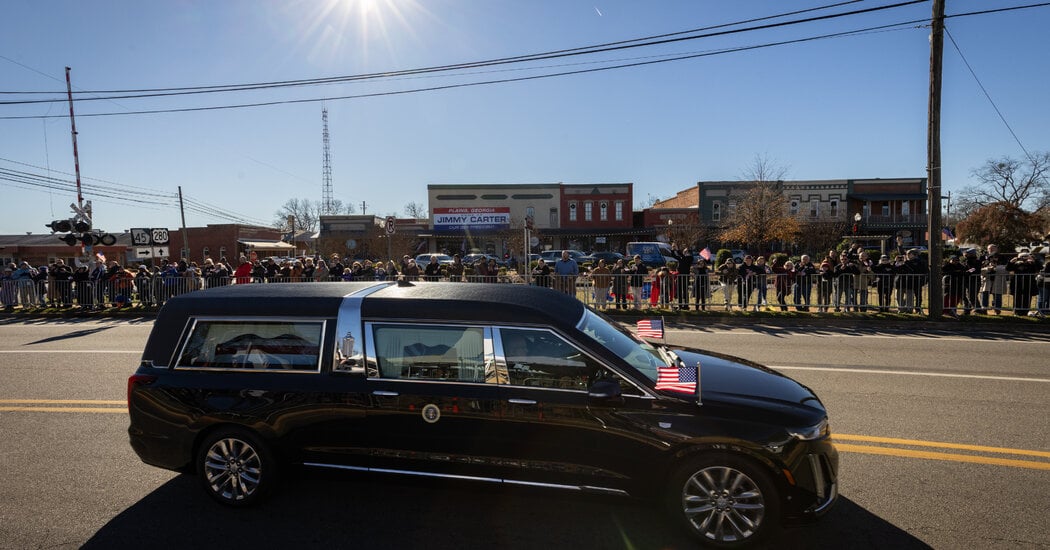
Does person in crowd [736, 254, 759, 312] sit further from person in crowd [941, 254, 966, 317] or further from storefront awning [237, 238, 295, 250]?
storefront awning [237, 238, 295, 250]

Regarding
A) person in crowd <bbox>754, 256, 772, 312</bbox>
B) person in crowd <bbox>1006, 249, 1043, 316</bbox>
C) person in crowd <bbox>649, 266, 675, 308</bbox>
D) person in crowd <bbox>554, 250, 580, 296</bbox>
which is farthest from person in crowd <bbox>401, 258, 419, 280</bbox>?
person in crowd <bbox>1006, 249, 1043, 316</bbox>

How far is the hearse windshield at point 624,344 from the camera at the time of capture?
3.84m

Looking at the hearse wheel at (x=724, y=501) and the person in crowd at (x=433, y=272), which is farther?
the person in crowd at (x=433, y=272)

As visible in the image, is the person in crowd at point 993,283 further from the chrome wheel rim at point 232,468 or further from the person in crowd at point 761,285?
the chrome wheel rim at point 232,468

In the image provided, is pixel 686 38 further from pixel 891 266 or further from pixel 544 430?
pixel 544 430

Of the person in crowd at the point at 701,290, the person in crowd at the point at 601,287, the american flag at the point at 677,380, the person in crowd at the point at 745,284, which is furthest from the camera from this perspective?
the person in crowd at the point at 601,287

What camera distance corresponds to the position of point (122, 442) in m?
5.41

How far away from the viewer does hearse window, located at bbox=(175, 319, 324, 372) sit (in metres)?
3.95

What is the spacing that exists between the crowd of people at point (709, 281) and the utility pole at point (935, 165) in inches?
28.0

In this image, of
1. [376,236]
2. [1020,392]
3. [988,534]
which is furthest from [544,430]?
[376,236]

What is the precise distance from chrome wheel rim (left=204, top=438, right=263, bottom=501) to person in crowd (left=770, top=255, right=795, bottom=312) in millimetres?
13824

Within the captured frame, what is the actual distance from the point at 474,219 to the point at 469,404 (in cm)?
5102

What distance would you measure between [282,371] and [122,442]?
2.84 metres

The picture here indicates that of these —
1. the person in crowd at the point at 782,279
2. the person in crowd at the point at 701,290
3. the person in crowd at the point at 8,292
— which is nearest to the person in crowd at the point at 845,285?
the person in crowd at the point at 782,279
